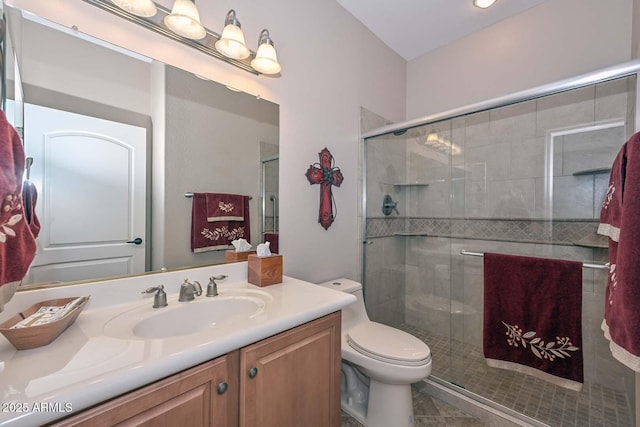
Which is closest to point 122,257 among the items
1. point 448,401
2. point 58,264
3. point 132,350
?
point 58,264

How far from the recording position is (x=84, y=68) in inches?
37.9

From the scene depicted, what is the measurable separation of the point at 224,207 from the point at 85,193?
0.51 metres

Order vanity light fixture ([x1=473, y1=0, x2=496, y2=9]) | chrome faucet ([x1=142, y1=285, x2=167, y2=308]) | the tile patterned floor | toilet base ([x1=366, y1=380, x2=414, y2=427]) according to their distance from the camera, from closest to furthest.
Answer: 1. chrome faucet ([x1=142, y1=285, x2=167, y2=308])
2. toilet base ([x1=366, y1=380, x2=414, y2=427])
3. the tile patterned floor
4. vanity light fixture ([x1=473, y1=0, x2=496, y2=9])

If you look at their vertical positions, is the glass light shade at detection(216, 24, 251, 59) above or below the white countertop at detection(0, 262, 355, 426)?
above

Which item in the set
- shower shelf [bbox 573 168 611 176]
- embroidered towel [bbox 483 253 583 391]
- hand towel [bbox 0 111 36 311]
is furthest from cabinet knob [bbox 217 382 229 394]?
shower shelf [bbox 573 168 611 176]

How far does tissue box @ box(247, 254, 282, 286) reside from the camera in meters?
1.26

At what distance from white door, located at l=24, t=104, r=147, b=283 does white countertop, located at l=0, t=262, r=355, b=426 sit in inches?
3.3

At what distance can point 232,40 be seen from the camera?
1208 mm

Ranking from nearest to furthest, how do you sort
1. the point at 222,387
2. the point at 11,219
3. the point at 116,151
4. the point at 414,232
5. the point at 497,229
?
the point at 11,219 < the point at 222,387 < the point at 116,151 < the point at 497,229 < the point at 414,232

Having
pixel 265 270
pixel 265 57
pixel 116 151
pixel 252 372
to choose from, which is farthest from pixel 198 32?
pixel 252 372

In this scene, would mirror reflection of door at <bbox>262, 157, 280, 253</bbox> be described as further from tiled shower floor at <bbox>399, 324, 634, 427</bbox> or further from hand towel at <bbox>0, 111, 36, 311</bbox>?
tiled shower floor at <bbox>399, 324, 634, 427</bbox>

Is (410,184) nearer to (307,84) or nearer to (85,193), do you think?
(307,84)

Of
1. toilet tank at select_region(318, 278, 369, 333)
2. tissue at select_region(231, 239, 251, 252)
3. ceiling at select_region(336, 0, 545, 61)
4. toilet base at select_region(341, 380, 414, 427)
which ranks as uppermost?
ceiling at select_region(336, 0, 545, 61)

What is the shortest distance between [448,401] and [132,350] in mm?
1801
